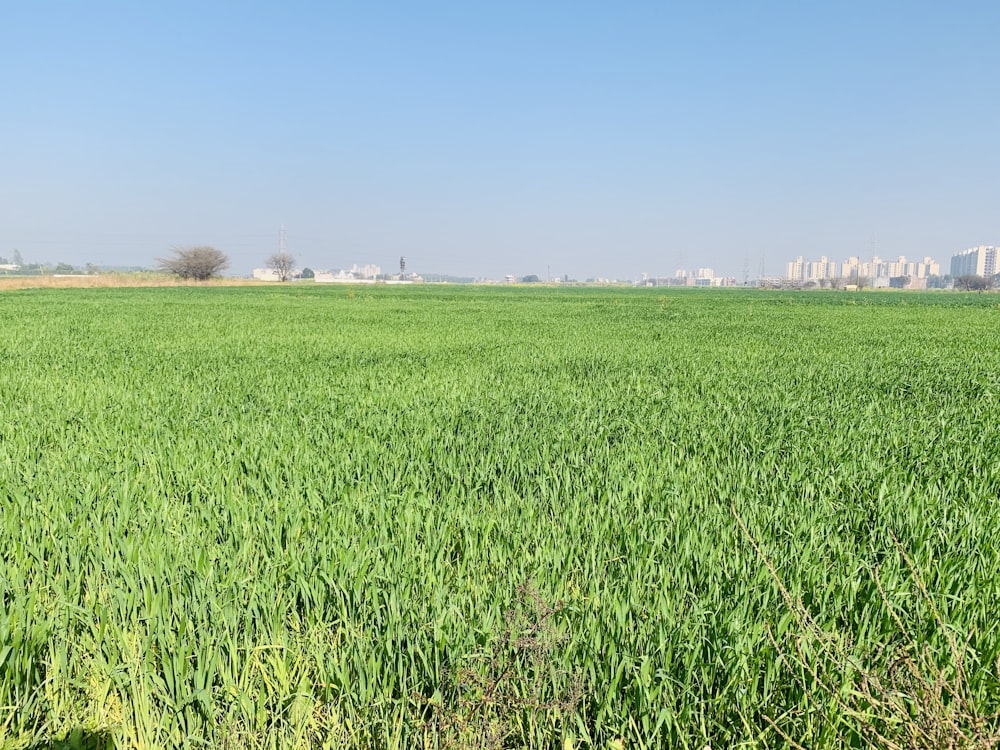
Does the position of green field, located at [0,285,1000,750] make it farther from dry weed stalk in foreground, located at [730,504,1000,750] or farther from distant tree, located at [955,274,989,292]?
distant tree, located at [955,274,989,292]

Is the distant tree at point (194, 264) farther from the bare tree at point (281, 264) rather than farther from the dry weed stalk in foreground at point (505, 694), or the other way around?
the dry weed stalk in foreground at point (505, 694)

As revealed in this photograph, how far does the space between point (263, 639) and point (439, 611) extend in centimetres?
68

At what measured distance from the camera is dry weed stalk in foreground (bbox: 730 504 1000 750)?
5.65ft

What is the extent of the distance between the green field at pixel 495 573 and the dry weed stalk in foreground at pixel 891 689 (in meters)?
0.02

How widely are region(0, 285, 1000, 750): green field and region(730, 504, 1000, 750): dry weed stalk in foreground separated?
0.02 m

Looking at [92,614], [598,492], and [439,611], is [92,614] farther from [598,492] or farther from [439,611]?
[598,492]

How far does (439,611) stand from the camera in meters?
2.61

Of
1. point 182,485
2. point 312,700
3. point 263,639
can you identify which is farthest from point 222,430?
point 312,700

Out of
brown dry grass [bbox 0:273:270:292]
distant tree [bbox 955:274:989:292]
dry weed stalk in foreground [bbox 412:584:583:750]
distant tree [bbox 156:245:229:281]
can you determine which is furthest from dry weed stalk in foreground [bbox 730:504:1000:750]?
distant tree [bbox 955:274:989:292]

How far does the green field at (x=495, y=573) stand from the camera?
216 cm

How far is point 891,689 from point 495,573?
64.7 inches

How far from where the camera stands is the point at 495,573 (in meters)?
3.14

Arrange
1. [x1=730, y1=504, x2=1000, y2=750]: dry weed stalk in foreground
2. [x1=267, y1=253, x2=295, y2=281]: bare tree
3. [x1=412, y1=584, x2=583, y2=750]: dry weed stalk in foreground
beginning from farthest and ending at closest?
1. [x1=267, y1=253, x2=295, y2=281]: bare tree
2. [x1=412, y1=584, x2=583, y2=750]: dry weed stalk in foreground
3. [x1=730, y1=504, x2=1000, y2=750]: dry weed stalk in foreground

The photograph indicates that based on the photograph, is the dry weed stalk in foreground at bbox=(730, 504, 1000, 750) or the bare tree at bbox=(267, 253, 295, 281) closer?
the dry weed stalk in foreground at bbox=(730, 504, 1000, 750)
